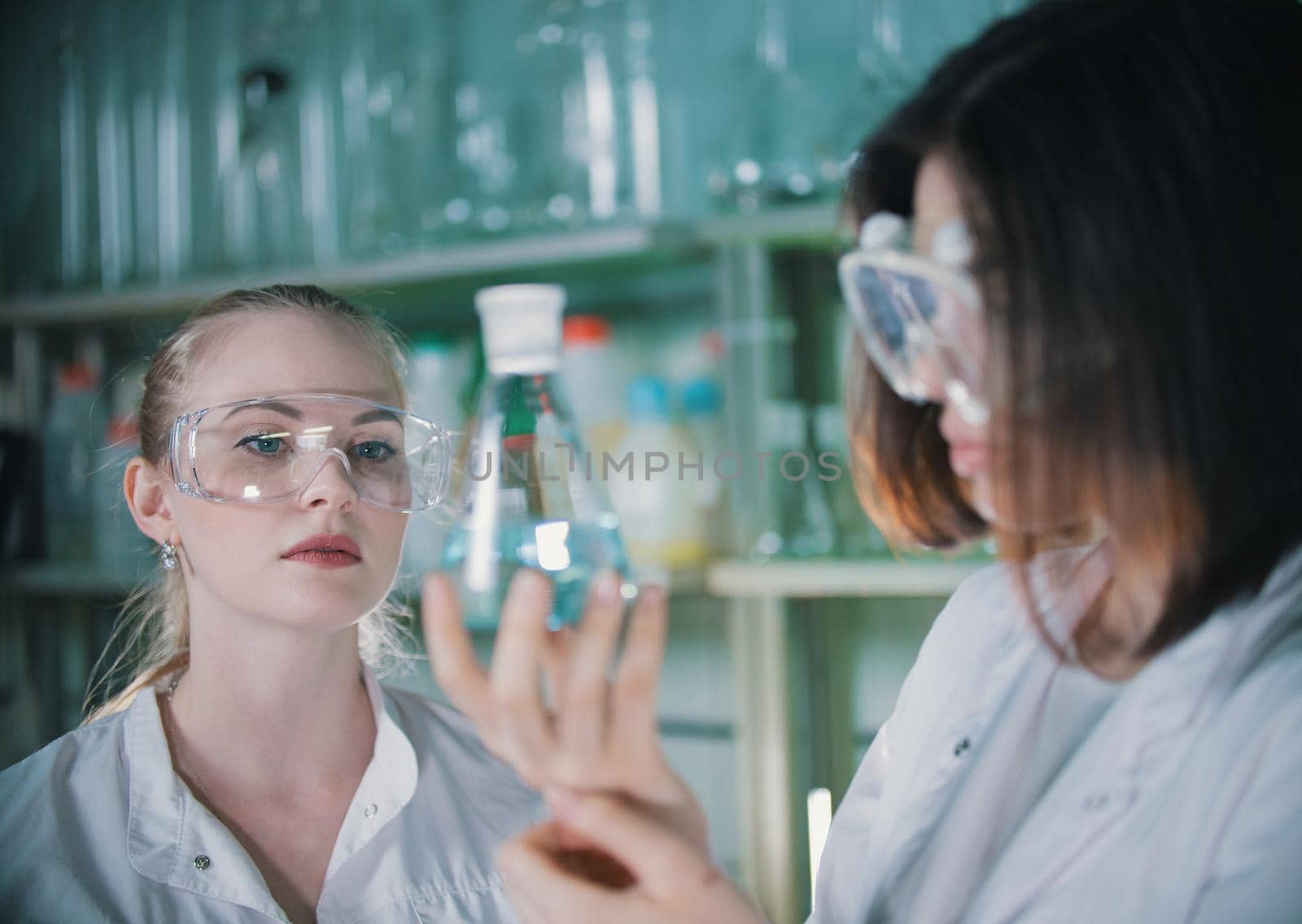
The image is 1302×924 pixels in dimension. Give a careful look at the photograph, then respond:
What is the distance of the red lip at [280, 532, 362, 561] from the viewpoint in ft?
2.53

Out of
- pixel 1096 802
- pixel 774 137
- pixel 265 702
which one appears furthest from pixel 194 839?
pixel 774 137

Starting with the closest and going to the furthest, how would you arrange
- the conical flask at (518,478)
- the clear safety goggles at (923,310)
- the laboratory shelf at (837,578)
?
the clear safety goggles at (923,310)
the conical flask at (518,478)
the laboratory shelf at (837,578)

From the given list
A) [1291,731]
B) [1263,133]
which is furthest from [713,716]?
[1263,133]

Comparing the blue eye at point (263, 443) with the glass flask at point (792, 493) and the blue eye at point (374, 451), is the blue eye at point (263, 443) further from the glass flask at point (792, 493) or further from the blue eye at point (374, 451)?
the glass flask at point (792, 493)

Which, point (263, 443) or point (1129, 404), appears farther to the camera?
point (263, 443)

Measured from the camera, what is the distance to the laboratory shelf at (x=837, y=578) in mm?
1385

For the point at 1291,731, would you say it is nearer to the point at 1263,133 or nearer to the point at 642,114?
the point at 1263,133

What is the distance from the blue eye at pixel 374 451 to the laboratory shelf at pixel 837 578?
2.59 feet

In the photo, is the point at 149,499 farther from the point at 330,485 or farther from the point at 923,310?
the point at 923,310

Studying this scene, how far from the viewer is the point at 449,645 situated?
1.73ft

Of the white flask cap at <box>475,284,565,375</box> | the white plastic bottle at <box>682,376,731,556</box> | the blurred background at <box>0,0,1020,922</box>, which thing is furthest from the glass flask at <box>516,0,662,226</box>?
the white flask cap at <box>475,284,565,375</box>

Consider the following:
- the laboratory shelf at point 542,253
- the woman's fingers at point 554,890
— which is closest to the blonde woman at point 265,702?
the woman's fingers at point 554,890

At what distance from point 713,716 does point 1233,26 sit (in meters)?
1.32

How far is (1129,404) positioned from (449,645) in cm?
40
